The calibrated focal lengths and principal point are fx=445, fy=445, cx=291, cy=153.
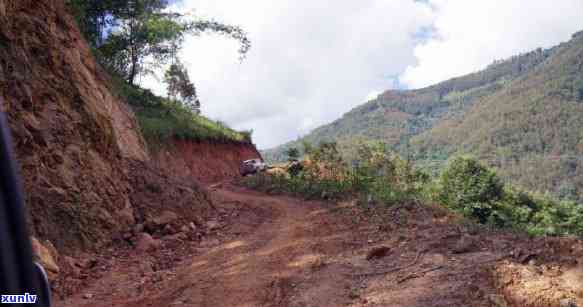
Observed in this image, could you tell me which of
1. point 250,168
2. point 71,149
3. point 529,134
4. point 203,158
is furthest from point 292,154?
point 529,134

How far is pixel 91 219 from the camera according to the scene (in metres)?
7.03

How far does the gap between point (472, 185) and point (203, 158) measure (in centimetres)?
1772

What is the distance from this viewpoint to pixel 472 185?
96.1 ft

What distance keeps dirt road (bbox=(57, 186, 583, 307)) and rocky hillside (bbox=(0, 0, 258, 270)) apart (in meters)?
0.89

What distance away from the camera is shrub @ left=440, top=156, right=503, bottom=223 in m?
22.3

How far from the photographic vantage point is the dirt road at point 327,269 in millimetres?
4406

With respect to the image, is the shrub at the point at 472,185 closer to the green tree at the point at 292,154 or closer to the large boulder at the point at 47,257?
the green tree at the point at 292,154

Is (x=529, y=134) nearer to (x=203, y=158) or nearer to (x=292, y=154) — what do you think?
(x=292, y=154)

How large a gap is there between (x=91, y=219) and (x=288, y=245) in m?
3.14

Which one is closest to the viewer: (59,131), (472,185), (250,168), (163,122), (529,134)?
(59,131)

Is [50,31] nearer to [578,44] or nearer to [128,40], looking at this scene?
[128,40]

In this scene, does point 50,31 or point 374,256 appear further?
point 50,31

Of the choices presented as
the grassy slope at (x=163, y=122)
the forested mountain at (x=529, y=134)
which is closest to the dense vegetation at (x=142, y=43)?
the grassy slope at (x=163, y=122)

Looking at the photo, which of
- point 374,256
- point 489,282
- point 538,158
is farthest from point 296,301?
point 538,158
